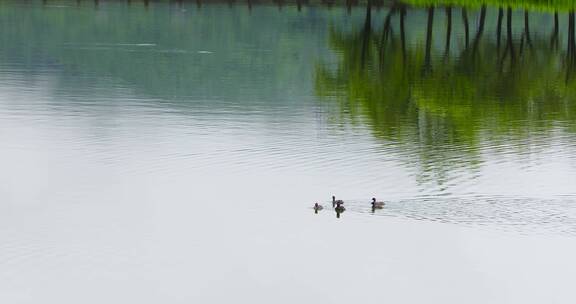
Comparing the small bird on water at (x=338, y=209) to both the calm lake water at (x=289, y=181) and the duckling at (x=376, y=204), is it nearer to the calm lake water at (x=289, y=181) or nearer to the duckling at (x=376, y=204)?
the calm lake water at (x=289, y=181)

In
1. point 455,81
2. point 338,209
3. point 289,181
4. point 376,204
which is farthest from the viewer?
point 455,81

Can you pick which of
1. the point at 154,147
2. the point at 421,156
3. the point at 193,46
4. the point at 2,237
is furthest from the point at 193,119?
the point at 193,46

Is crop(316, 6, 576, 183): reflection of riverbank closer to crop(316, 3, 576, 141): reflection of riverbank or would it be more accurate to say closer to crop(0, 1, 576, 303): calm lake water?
crop(316, 3, 576, 141): reflection of riverbank

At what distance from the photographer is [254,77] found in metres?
84.2

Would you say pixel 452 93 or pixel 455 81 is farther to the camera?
pixel 455 81

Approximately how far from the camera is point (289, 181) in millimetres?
42812

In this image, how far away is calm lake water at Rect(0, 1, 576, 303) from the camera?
31.7m

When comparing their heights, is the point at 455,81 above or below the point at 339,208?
below

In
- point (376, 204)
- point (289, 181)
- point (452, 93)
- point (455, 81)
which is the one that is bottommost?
point (455, 81)

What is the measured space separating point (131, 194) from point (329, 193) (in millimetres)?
6024

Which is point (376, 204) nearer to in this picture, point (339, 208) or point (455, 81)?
point (339, 208)

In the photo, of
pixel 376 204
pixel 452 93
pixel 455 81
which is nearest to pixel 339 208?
pixel 376 204

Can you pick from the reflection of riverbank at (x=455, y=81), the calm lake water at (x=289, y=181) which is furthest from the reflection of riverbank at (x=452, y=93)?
the calm lake water at (x=289, y=181)

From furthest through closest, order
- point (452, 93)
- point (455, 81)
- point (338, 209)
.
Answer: point (455, 81) < point (452, 93) < point (338, 209)
